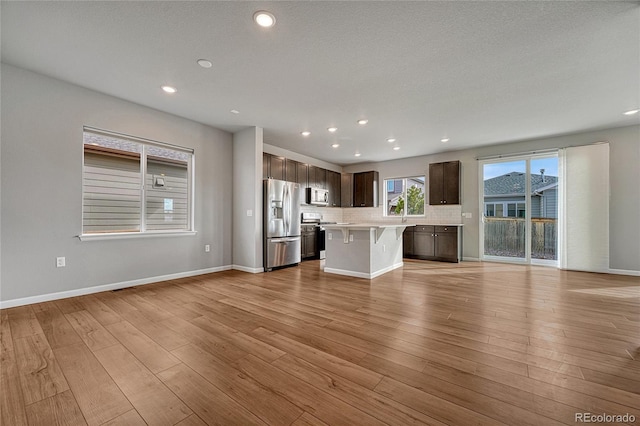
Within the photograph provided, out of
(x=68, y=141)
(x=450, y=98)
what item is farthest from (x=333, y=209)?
(x=68, y=141)

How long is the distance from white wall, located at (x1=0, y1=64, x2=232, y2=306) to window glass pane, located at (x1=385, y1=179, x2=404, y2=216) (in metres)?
5.75

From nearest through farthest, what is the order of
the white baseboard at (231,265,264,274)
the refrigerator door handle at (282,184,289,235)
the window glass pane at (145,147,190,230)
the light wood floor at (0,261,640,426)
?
the light wood floor at (0,261,640,426), the window glass pane at (145,147,190,230), the white baseboard at (231,265,264,274), the refrigerator door handle at (282,184,289,235)

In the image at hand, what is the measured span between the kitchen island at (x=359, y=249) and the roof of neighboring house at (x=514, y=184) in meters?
A: 2.82

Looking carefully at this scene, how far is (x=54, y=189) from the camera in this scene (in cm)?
321

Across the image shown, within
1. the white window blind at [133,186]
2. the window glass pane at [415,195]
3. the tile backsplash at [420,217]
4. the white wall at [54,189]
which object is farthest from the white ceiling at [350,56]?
the window glass pane at [415,195]

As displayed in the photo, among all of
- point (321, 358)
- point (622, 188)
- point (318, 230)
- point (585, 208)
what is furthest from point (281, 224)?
point (622, 188)

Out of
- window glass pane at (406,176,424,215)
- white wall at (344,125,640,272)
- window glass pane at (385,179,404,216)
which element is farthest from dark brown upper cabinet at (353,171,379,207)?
white wall at (344,125,640,272)

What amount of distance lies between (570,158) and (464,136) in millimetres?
2110

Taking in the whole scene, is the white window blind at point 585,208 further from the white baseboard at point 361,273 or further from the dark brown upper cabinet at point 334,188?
the dark brown upper cabinet at point 334,188

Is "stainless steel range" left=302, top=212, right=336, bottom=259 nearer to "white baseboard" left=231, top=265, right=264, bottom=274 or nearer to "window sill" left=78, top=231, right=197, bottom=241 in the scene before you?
"white baseboard" left=231, top=265, right=264, bottom=274

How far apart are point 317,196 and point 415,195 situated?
277 cm

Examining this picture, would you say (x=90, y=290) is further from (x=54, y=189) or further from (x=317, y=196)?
(x=317, y=196)

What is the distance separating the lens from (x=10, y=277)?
9.55 ft

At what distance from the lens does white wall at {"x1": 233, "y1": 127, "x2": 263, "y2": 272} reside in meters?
4.87
